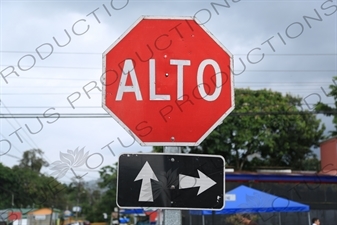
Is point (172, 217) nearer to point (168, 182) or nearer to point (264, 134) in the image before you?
point (168, 182)

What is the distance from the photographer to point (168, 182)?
2.36m

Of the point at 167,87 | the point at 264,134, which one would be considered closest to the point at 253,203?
the point at 167,87

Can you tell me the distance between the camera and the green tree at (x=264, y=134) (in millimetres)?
28797

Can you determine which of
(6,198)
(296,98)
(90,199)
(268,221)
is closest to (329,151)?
(296,98)

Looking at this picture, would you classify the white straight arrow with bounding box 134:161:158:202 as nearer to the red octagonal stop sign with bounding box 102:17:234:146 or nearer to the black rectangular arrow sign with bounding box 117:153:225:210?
the black rectangular arrow sign with bounding box 117:153:225:210

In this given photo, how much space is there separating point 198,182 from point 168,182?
145 mm

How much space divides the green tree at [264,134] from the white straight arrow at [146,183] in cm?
2558

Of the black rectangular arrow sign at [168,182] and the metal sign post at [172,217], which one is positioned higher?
the black rectangular arrow sign at [168,182]

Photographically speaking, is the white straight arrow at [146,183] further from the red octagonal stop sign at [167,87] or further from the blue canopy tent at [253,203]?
the blue canopy tent at [253,203]

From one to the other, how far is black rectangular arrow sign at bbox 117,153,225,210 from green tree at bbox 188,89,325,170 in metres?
25.5

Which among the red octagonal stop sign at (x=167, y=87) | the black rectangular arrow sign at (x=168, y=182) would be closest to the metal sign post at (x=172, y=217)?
the black rectangular arrow sign at (x=168, y=182)

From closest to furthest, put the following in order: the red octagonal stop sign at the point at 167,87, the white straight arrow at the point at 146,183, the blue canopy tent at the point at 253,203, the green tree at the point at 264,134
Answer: the white straight arrow at the point at 146,183 → the red octagonal stop sign at the point at 167,87 → the blue canopy tent at the point at 253,203 → the green tree at the point at 264,134

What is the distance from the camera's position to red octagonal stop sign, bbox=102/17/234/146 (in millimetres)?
2475

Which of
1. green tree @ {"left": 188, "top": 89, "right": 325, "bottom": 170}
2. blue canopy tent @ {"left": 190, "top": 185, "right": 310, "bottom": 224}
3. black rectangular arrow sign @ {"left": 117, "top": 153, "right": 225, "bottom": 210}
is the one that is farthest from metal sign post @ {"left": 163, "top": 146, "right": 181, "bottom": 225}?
green tree @ {"left": 188, "top": 89, "right": 325, "bottom": 170}
